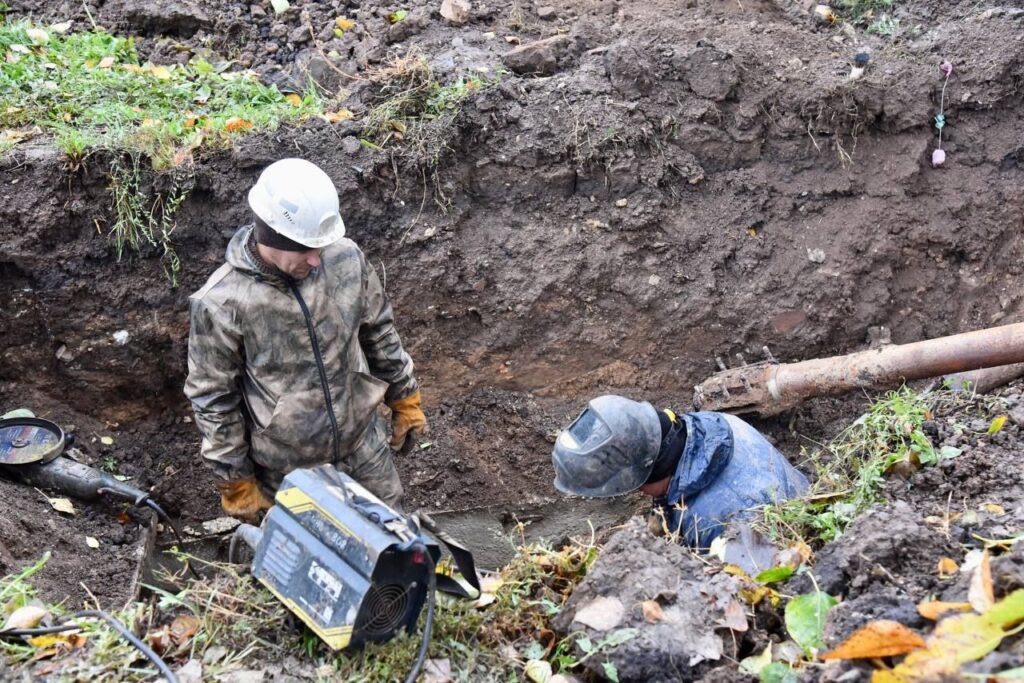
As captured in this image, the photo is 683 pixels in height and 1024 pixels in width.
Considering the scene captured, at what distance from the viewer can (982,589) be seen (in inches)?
93.1

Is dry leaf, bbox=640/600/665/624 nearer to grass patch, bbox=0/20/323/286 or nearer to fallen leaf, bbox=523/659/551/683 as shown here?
fallen leaf, bbox=523/659/551/683

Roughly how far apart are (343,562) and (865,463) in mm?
2223

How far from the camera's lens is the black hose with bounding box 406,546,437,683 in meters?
2.68

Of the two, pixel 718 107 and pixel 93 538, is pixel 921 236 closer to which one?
pixel 718 107

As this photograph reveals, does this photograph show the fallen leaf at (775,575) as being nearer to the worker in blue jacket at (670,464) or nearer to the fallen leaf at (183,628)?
the worker in blue jacket at (670,464)

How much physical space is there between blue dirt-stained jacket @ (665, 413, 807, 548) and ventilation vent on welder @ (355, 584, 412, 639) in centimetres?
128

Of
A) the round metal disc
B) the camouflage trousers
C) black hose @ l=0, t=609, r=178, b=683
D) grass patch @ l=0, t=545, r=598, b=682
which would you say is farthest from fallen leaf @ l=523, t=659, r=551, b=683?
the round metal disc

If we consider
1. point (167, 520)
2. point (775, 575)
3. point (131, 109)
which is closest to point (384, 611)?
point (775, 575)

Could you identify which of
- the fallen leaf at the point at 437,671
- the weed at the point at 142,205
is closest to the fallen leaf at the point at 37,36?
the weed at the point at 142,205

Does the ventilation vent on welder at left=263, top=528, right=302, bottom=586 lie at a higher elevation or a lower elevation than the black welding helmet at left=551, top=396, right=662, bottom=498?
higher

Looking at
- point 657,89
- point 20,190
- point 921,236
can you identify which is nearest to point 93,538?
point 20,190

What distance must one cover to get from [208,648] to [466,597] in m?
0.81

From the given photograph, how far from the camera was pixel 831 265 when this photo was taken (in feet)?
18.5

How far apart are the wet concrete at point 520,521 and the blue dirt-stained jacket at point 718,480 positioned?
1346 mm
